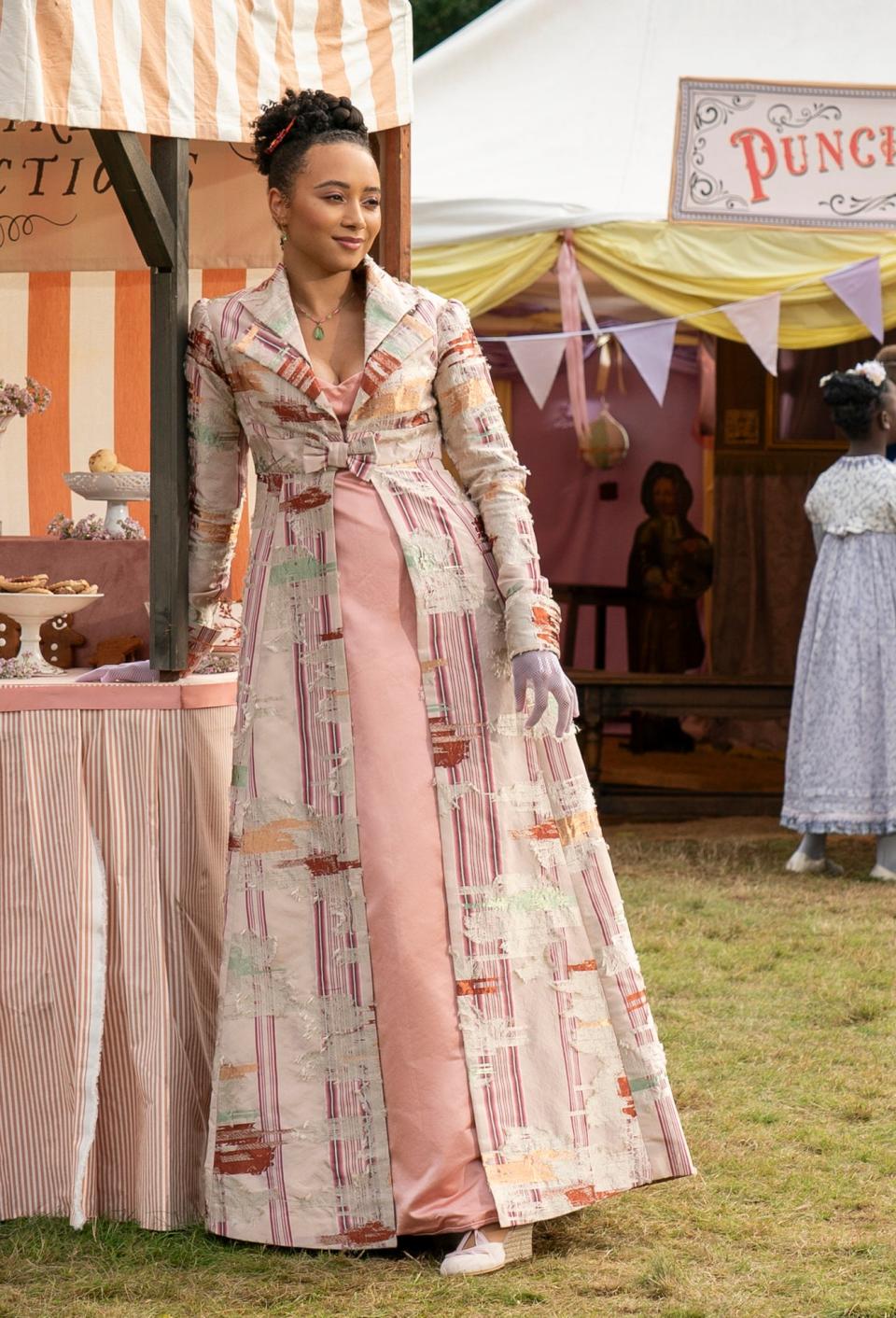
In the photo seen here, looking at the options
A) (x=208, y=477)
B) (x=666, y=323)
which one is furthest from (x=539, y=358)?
(x=208, y=477)

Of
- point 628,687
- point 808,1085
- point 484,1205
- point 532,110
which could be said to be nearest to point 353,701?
point 484,1205

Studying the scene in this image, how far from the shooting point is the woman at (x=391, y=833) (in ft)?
8.77

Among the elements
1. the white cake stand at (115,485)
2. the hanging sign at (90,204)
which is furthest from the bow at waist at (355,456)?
the hanging sign at (90,204)

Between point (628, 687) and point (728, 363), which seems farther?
point (728, 363)

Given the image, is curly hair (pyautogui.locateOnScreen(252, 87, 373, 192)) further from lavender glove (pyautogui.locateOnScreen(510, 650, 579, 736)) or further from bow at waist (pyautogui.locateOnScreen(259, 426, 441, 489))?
lavender glove (pyautogui.locateOnScreen(510, 650, 579, 736))

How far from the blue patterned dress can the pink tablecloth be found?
142 inches

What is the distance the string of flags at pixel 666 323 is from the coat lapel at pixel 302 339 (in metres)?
3.92

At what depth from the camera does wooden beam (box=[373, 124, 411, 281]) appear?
3.17 metres

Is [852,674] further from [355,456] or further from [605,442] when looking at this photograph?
[605,442]

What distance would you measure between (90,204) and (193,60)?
3.58 feet

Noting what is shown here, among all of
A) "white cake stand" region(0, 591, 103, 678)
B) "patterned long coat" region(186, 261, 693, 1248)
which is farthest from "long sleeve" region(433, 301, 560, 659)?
"white cake stand" region(0, 591, 103, 678)

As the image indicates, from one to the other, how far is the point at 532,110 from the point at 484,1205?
20.6 ft

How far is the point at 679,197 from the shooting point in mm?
6648

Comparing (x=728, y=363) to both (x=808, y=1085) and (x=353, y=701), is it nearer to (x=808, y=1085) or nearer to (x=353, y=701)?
(x=808, y=1085)
